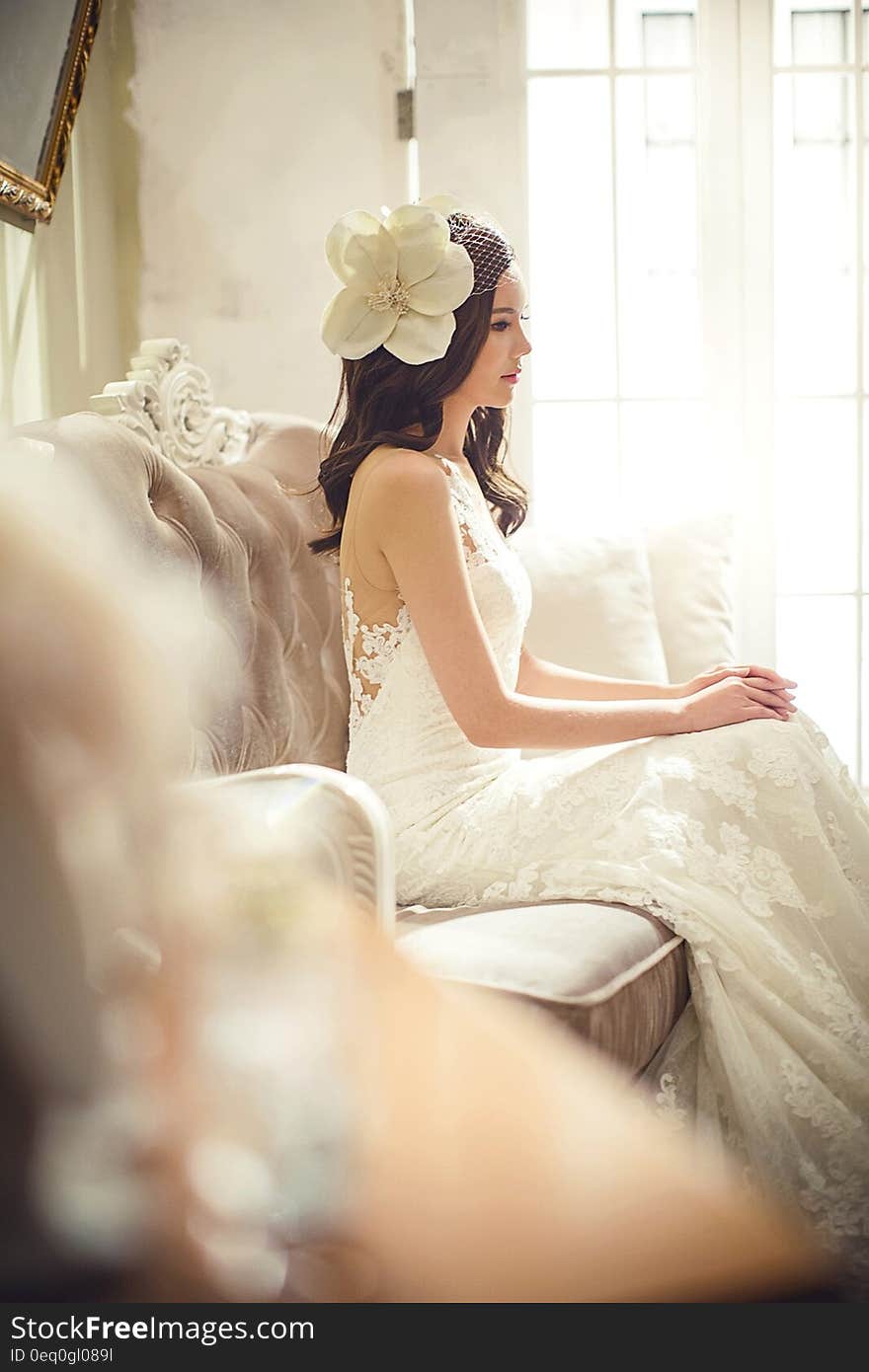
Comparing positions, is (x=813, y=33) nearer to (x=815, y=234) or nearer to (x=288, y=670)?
(x=815, y=234)

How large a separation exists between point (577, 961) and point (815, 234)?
208 cm

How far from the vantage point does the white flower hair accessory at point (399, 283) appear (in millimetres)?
1707

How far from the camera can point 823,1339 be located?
117cm

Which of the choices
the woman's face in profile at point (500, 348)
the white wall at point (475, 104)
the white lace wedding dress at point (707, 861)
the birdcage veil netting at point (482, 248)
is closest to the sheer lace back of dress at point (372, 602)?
the white lace wedding dress at point (707, 861)

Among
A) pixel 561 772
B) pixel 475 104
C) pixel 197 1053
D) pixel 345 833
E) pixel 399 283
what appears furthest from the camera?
pixel 475 104

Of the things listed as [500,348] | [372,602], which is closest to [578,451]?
[500,348]

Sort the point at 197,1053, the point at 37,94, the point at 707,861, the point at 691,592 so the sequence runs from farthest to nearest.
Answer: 1. the point at 691,592
2. the point at 37,94
3. the point at 707,861
4. the point at 197,1053

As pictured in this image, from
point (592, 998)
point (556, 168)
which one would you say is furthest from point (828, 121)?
point (592, 998)

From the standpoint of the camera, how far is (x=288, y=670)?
80.0 inches

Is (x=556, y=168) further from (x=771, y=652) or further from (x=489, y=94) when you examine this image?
(x=771, y=652)

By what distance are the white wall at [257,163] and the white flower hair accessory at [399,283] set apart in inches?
35.3

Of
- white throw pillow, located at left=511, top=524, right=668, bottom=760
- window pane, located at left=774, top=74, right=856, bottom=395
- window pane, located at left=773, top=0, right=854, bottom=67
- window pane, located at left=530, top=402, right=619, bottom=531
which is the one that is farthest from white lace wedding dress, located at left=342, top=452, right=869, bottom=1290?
window pane, located at left=773, top=0, right=854, bottom=67

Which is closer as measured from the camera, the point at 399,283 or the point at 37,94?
the point at 399,283

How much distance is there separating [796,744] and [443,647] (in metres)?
0.48
